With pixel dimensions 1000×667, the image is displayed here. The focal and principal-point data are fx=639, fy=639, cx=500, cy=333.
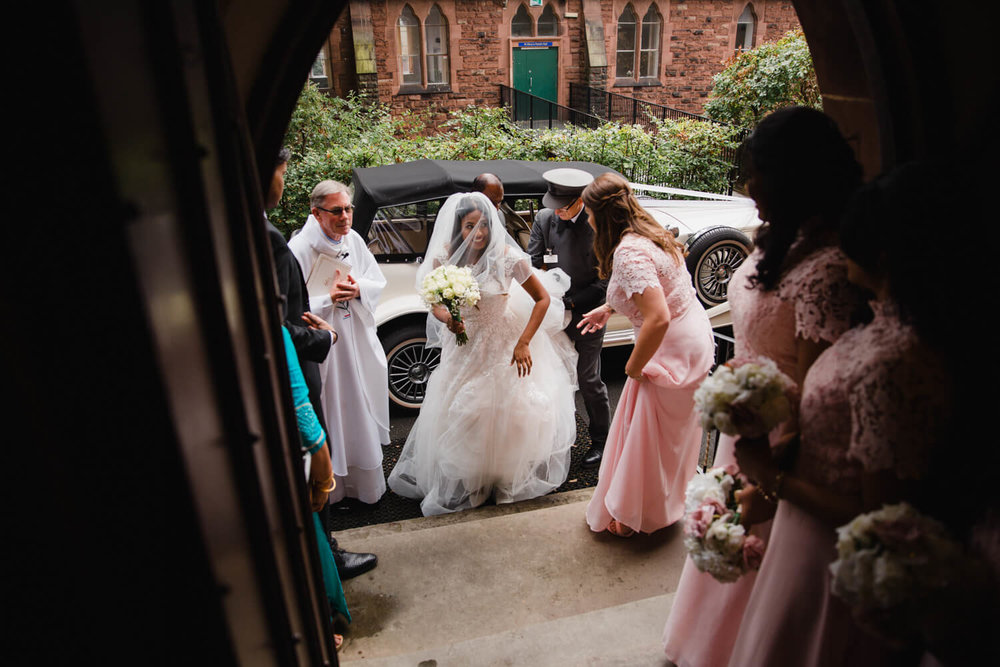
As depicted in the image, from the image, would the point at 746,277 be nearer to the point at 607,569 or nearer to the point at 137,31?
the point at 137,31

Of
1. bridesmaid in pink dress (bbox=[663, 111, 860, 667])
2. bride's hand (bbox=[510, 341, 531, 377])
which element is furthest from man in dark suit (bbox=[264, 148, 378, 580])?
bridesmaid in pink dress (bbox=[663, 111, 860, 667])

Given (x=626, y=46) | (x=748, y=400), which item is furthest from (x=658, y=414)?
(x=626, y=46)

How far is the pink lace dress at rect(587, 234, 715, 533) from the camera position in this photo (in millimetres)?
3457

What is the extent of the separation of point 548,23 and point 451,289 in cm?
1817

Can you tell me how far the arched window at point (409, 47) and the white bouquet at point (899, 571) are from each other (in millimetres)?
18906

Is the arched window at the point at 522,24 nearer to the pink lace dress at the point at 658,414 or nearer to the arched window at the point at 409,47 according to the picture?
the arched window at the point at 409,47

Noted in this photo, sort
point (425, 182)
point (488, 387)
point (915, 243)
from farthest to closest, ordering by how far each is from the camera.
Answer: point (425, 182)
point (488, 387)
point (915, 243)

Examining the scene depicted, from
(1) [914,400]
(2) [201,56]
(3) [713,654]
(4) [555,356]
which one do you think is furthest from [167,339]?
(4) [555,356]

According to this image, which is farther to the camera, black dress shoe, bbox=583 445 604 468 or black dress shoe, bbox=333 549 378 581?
black dress shoe, bbox=583 445 604 468

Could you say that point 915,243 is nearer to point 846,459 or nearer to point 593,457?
point 846,459

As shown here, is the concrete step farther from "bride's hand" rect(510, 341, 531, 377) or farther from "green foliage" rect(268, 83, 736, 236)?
"green foliage" rect(268, 83, 736, 236)

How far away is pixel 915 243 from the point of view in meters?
1.38

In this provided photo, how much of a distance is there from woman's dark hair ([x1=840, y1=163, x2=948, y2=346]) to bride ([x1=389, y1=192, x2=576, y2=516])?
2.77 metres

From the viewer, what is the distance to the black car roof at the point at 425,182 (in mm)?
5902
